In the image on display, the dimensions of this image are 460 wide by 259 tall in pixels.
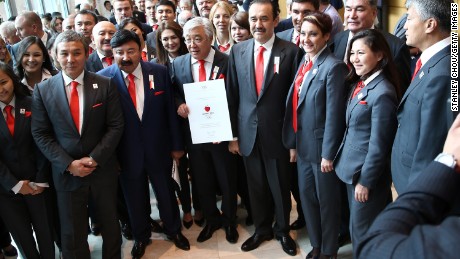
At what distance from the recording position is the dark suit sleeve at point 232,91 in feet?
9.35

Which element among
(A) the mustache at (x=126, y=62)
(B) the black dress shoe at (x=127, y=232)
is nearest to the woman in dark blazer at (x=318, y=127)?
(A) the mustache at (x=126, y=62)

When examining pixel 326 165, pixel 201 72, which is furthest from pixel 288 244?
pixel 201 72

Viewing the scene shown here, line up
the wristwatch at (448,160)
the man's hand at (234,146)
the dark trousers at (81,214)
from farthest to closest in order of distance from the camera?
the man's hand at (234,146), the dark trousers at (81,214), the wristwatch at (448,160)

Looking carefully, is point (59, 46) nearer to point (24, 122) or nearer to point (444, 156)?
point (24, 122)

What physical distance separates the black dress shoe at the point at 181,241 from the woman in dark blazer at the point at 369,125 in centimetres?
A: 140

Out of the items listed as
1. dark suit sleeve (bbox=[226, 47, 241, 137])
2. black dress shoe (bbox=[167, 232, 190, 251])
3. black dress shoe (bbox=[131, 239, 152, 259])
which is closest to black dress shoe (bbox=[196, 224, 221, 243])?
black dress shoe (bbox=[167, 232, 190, 251])

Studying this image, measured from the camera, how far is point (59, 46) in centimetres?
253

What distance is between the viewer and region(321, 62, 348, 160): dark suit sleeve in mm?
A: 2357

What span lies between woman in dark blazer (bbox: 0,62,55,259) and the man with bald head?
3.03ft

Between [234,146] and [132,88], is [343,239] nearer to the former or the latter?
[234,146]

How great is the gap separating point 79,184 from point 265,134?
1.31m

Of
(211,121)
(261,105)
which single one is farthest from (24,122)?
(261,105)

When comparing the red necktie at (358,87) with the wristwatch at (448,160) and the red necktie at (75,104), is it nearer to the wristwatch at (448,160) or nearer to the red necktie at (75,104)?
the wristwatch at (448,160)

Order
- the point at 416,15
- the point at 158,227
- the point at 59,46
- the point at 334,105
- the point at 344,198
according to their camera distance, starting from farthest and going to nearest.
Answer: the point at 158,227 → the point at 344,198 → the point at 59,46 → the point at 334,105 → the point at 416,15
